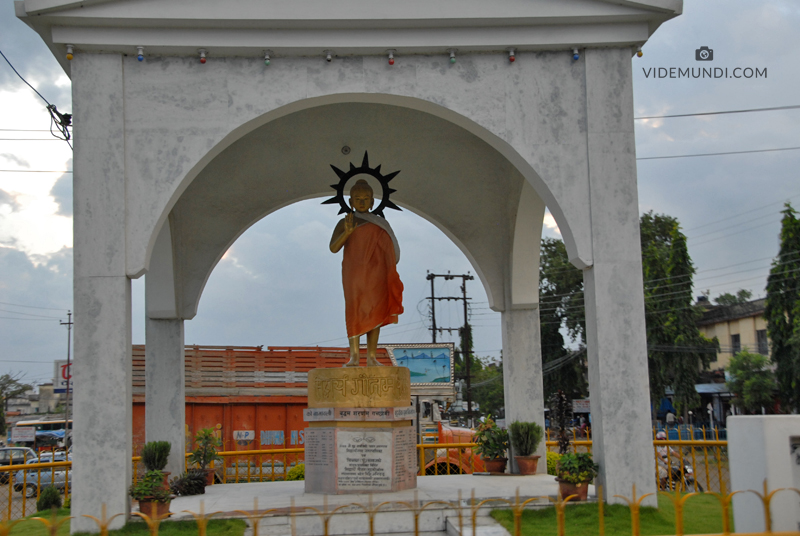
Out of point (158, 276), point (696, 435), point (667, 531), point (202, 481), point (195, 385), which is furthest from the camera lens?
point (696, 435)

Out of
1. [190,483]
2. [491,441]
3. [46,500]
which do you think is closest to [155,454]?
[190,483]

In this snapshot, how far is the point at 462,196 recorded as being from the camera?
1184cm

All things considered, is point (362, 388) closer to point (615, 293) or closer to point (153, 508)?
point (153, 508)

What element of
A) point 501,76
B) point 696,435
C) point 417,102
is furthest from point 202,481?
point 696,435

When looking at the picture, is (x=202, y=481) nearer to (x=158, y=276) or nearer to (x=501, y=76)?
(x=158, y=276)

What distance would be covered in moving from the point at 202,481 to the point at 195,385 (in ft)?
22.2

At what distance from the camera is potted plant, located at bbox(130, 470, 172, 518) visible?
749 cm

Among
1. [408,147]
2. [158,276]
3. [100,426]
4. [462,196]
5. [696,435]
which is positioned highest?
[408,147]

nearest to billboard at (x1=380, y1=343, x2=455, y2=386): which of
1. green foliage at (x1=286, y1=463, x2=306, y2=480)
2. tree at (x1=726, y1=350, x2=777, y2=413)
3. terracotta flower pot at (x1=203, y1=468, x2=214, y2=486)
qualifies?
green foliage at (x1=286, y1=463, x2=306, y2=480)

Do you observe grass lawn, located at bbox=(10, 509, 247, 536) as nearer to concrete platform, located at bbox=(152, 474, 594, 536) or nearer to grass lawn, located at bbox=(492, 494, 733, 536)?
concrete platform, located at bbox=(152, 474, 594, 536)

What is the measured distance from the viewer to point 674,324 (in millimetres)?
30266

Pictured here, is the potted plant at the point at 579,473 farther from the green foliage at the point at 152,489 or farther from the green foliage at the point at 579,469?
the green foliage at the point at 152,489

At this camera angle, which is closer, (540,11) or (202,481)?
(540,11)

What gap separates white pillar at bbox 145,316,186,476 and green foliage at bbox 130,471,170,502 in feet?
10.5
